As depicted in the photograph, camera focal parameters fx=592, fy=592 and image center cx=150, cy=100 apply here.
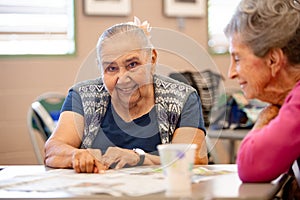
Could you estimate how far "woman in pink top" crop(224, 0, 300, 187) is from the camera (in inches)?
53.4

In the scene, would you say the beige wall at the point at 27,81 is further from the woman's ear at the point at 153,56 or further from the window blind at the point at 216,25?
the woman's ear at the point at 153,56

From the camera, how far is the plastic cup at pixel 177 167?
1219mm

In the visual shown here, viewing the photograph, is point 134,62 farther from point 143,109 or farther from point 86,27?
point 86,27

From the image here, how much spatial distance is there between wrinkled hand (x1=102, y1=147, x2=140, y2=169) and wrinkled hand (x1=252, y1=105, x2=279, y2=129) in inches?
15.9

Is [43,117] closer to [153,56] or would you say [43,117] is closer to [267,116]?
[153,56]

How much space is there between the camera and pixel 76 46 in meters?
4.18

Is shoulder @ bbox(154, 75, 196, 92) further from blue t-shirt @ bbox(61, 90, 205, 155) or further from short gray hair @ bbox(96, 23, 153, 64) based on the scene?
short gray hair @ bbox(96, 23, 153, 64)

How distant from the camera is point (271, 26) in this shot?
1.43m

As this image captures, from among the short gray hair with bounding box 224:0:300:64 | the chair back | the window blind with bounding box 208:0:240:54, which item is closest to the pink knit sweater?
the short gray hair with bounding box 224:0:300:64

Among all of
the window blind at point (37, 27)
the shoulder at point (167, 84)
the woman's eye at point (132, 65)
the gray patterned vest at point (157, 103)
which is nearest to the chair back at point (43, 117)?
the window blind at point (37, 27)

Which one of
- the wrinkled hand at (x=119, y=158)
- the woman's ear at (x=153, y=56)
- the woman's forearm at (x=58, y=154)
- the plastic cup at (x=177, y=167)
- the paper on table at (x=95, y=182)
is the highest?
the woman's ear at (x=153, y=56)

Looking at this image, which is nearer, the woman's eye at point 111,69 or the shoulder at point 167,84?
the woman's eye at point 111,69

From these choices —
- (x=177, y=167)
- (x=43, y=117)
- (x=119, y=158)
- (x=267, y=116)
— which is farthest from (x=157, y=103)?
(x=43, y=117)

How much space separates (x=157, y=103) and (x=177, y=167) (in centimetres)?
80
